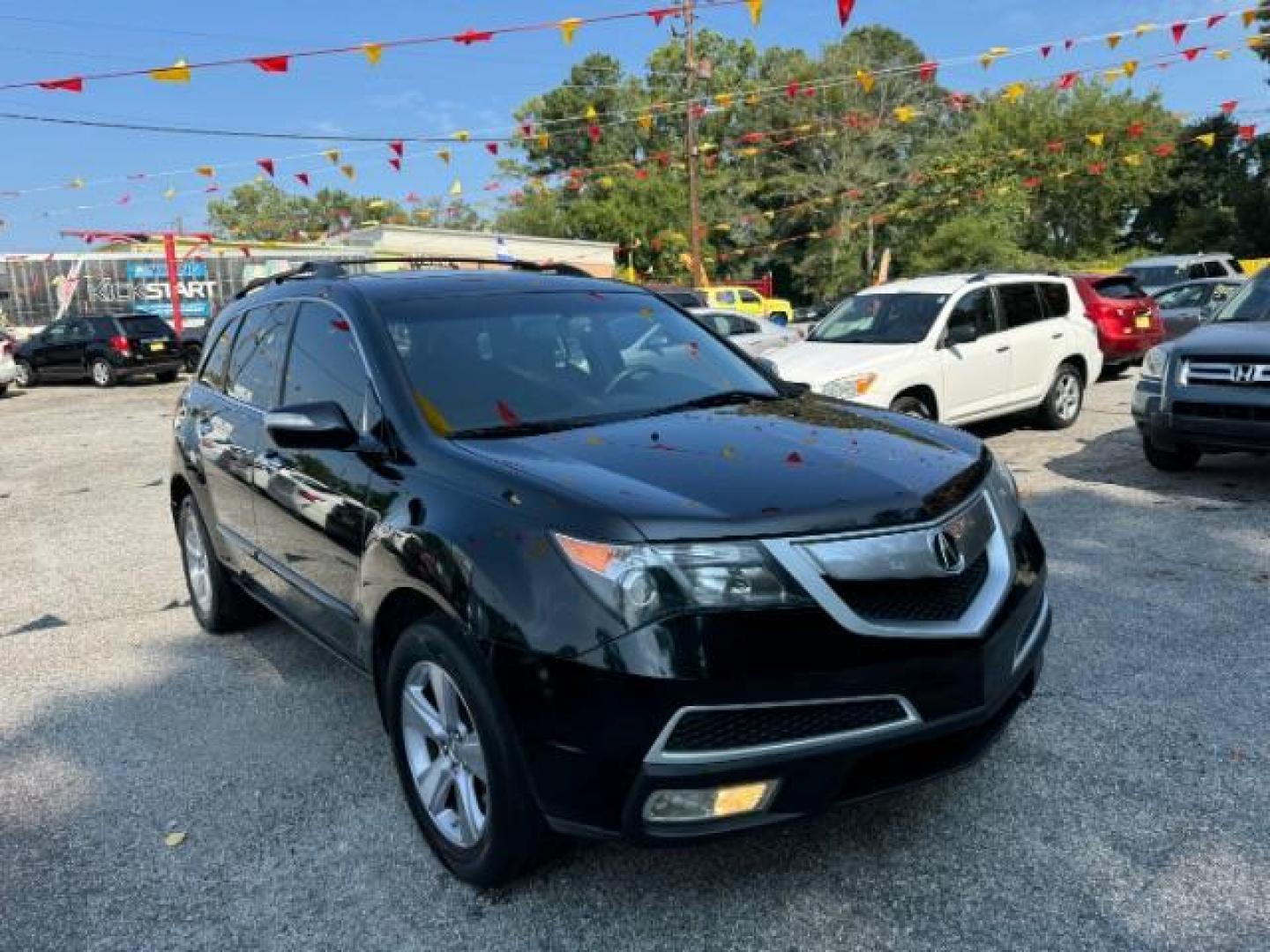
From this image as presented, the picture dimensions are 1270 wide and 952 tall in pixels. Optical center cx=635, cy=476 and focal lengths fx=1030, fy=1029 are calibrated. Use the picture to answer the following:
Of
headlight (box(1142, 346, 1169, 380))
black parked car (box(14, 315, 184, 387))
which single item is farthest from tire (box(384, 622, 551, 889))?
black parked car (box(14, 315, 184, 387))

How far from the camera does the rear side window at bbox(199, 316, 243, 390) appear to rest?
4902mm

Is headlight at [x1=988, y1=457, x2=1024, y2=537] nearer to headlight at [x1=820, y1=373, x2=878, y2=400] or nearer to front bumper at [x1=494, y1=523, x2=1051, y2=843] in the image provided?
front bumper at [x1=494, y1=523, x2=1051, y2=843]

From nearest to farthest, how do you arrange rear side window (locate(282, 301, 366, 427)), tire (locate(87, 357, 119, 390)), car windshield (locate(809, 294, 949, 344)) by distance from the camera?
rear side window (locate(282, 301, 366, 427)) → car windshield (locate(809, 294, 949, 344)) → tire (locate(87, 357, 119, 390))

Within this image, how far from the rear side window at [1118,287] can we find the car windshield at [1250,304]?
5488 millimetres

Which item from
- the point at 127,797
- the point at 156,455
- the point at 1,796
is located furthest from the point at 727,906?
the point at 156,455

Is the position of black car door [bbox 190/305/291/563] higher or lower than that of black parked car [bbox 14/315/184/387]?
higher

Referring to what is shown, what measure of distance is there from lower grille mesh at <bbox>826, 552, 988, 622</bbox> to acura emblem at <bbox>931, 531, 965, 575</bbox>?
2 centimetres

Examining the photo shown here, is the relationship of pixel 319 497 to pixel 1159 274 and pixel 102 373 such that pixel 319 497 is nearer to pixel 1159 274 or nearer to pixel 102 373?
pixel 1159 274

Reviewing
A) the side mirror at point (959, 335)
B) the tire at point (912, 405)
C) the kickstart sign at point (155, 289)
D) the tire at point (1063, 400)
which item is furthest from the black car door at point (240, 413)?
the kickstart sign at point (155, 289)

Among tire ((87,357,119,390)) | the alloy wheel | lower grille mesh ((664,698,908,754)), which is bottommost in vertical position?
tire ((87,357,119,390))

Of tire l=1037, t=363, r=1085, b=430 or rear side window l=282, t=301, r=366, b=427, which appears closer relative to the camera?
rear side window l=282, t=301, r=366, b=427

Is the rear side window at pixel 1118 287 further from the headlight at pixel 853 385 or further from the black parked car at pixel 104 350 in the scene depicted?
the black parked car at pixel 104 350

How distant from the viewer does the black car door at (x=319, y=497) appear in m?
3.31

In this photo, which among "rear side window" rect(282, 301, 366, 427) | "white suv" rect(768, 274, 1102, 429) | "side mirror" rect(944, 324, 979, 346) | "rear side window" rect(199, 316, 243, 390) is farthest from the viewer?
"side mirror" rect(944, 324, 979, 346)
